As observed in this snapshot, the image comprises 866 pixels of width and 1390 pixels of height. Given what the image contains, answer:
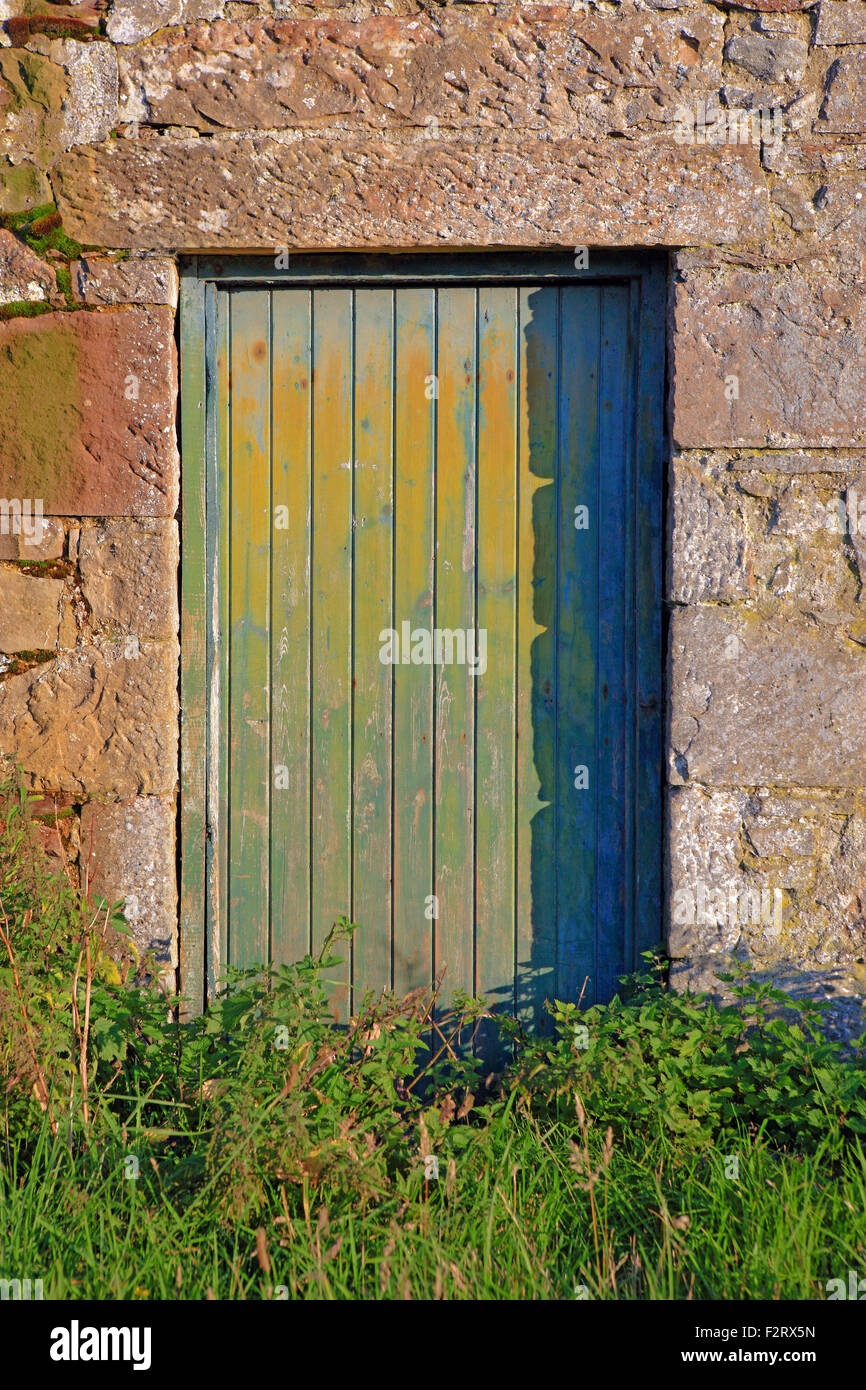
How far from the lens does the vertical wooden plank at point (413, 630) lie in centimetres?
281

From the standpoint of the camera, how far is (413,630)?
2.83 metres

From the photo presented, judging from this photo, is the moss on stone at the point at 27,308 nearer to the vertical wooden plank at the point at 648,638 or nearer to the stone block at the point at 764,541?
the vertical wooden plank at the point at 648,638

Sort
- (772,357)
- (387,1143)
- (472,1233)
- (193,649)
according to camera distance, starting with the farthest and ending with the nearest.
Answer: (193,649) → (772,357) → (387,1143) → (472,1233)

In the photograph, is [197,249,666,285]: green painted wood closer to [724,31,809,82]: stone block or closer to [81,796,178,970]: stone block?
[724,31,809,82]: stone block

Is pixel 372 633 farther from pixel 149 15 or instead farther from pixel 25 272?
pixel 149 15

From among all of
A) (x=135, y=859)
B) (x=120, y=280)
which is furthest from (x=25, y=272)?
(x=135, y=859)

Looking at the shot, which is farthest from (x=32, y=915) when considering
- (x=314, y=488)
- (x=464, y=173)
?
(x=464, y=173)

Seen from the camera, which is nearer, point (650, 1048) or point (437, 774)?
point (650, 1048)

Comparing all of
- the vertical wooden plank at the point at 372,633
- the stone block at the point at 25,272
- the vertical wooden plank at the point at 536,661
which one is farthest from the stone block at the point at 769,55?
the stone block at the point at 25,272

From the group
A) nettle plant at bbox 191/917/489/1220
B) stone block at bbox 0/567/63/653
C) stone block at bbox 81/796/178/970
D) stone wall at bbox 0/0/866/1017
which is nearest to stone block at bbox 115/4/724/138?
Answer: stone wall at bbox 0/0/866/1017

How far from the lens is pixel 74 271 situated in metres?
2.67

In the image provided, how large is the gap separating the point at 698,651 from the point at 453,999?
47.1 inches

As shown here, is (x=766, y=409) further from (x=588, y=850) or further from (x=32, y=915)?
(x=32, y=915)

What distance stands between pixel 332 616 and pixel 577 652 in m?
0.73
